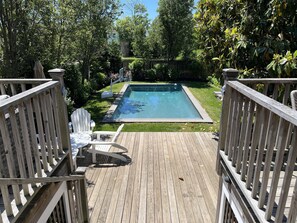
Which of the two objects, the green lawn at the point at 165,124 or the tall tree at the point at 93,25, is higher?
the tall tree at the point at 93,25

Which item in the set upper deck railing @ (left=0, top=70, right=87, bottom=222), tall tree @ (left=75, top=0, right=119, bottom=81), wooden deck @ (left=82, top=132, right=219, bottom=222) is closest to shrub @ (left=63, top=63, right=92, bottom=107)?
tall tree @ (left=75, top=0, right=119, bottom=81)

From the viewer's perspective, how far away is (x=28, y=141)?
81.5 inches

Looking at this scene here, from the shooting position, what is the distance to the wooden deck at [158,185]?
3.47 m

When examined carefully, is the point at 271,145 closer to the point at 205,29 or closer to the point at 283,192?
the point at 283,192

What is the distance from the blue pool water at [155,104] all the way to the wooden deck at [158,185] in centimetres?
332

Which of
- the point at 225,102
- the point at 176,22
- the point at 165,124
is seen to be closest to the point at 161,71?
the point at 176,22

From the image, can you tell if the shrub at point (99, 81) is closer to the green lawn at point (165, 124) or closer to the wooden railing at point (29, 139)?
the green lawn at point (165, 124)

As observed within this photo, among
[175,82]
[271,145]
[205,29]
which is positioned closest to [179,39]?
[175,82]

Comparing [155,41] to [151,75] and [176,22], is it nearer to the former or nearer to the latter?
→ [176,22]

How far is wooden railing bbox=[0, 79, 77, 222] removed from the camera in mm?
1764

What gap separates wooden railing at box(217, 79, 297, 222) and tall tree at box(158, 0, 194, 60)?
14.0 meters

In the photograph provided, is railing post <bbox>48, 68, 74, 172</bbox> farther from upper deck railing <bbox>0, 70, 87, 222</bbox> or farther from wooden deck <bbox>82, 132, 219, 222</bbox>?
wooden deck <bbox>82, 132, 219, 222</bbox>

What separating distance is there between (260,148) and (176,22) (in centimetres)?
1512

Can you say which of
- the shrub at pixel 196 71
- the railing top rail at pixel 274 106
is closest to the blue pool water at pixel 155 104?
the shrub at pixel 196 71
